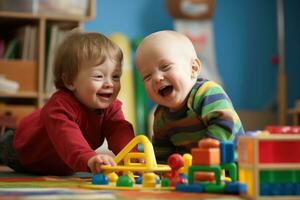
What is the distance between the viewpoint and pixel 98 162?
4.38 feet

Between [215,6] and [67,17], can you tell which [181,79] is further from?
[215,6]

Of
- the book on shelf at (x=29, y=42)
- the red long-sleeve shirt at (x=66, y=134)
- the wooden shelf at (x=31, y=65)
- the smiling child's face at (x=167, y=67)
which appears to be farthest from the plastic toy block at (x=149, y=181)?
the book on shelf at (x=29, y=42)

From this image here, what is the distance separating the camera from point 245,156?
1063mm

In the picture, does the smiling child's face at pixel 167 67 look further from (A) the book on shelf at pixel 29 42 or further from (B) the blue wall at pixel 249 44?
(B) the blue wall at pixel 249 44

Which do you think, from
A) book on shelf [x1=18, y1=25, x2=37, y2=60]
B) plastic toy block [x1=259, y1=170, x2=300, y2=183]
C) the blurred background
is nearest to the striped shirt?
plastic toy block [x1=259, y1=170, x2=300, y2=183]

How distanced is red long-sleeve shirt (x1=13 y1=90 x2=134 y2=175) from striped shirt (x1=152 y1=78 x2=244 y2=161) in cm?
9

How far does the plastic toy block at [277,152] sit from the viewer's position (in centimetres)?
102

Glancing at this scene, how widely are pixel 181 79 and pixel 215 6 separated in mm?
2413

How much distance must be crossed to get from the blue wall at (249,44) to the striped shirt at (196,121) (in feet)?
6.97

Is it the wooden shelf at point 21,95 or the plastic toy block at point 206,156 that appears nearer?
the plastic toy block at point 206,156

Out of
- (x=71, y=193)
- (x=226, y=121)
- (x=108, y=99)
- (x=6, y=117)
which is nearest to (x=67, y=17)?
(x=6, y=117)

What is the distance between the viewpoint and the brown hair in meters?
1.58

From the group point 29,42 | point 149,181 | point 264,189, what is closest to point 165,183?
point 149,181

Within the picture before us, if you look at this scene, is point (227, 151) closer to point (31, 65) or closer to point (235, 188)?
point (235, 188)
